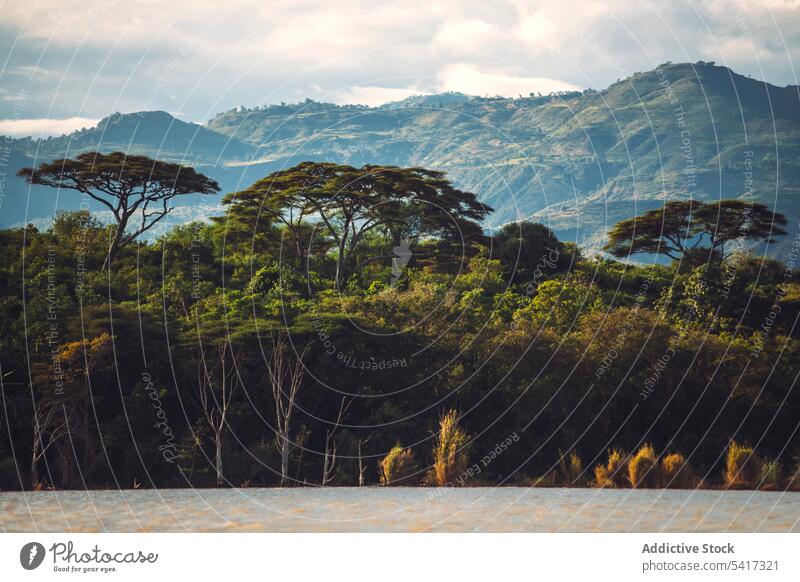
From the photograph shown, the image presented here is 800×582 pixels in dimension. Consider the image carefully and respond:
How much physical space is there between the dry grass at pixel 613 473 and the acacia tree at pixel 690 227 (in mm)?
19975

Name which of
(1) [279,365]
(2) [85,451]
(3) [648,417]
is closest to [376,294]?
(1) [279,365]

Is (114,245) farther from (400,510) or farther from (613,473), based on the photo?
(613,473)

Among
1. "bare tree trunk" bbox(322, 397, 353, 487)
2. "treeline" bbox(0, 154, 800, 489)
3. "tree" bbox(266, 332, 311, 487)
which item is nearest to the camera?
"bare tree trunk" bbox(322, 397, 353, 487)

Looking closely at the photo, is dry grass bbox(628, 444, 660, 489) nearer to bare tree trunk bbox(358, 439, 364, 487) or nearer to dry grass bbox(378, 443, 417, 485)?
dry grass bbox(378, 443, 417, 485)

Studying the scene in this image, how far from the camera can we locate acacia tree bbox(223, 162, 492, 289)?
137ft

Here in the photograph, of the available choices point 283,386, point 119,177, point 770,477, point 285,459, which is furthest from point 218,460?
point 119,177

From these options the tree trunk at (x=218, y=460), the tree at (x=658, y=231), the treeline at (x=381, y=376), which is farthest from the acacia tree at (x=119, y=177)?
the tree at (x=658, y=231)

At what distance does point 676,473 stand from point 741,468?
78.1 inches

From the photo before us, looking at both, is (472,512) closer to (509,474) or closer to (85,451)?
(509,474)

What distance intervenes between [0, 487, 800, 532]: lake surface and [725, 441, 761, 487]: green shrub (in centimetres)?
100

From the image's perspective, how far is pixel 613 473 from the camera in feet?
85.9

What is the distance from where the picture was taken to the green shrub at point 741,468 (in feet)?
85.2
